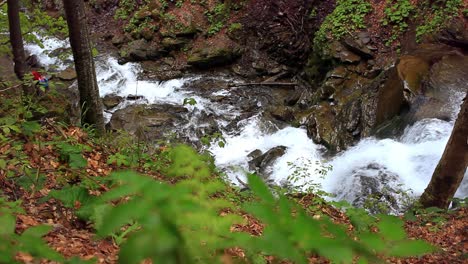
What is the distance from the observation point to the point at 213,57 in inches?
554

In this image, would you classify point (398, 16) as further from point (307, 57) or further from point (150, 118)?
point (150, 118)

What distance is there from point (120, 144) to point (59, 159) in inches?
66.5

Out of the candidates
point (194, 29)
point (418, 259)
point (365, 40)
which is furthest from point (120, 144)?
point (194, 29)

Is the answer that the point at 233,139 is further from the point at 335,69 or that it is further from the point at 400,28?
the point at 400,28

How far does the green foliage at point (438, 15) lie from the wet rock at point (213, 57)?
6261 millimetres

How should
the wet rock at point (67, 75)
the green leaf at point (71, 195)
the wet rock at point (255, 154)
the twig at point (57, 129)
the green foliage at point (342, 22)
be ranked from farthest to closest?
1. the wet rock at point (67, 75)
2. the green foliage at point (342, 22)
3. the wet rock at point (255, 154)
4. the twig at point (57, 129)
5. the green leaf at point (71, 195)

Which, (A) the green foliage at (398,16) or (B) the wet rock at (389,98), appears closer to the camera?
(B) the wet rock at (389,98)

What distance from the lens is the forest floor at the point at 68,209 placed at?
8.42ft

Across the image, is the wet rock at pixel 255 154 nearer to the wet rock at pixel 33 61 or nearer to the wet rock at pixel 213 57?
the wet rock at pixel 213 57

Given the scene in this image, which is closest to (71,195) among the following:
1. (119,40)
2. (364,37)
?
(364,37)

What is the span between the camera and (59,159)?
4250 millimetres

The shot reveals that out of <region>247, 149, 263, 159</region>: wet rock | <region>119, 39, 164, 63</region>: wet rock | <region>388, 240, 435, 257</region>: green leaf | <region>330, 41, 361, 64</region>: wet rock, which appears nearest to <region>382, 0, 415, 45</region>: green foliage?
<region>330, 41, 361, 64</region>: wet rock

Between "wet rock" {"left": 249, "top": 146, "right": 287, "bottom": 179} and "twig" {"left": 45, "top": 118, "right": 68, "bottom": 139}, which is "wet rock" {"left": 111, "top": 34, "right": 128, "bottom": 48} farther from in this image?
"twig" {"left": 45, "top": 118, "right": 68, "bottom": 139}

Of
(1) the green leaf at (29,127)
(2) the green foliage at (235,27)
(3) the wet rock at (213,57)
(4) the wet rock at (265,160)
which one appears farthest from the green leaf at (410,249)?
(2) the green foliage at (235,27)
